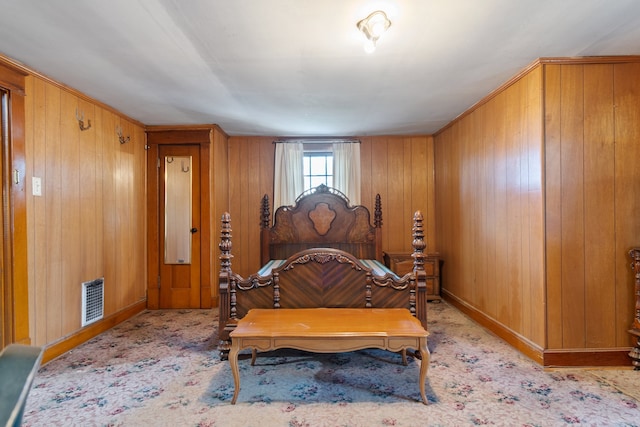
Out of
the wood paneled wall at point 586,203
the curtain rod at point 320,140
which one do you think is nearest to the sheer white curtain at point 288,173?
the curtain rod at point 320,140

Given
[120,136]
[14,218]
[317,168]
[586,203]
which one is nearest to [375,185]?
[317,168]

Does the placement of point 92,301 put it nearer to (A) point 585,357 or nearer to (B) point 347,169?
(B) point 347,169

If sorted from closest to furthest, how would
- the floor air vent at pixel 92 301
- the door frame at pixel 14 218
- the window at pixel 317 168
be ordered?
1. the door frame at pixel 14 218
2. the floor air vent at pixel 92 301
3. the window at pixel 317 168

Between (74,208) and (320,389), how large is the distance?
2.61 meters

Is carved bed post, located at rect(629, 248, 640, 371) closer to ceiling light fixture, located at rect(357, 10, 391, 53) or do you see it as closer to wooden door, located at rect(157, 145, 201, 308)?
ceiling light fixture, located at rect(357, 10, 391, 53)

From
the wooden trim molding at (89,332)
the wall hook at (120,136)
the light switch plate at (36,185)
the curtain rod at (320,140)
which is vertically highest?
the curtain rod at (320,140)

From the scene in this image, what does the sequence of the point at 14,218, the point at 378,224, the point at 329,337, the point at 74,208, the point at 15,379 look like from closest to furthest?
the point at 15,379 → the point at 329,337 → the point at 14,218 → the point at 74,208 → the point at 378,224

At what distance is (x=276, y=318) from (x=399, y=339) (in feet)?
2.67

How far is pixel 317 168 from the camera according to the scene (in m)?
4.68

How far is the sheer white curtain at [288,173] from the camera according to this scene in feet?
14.8

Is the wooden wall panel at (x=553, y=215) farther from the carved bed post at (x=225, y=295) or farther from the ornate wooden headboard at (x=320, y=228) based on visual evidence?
the carved bed post at (x=225, y=295)

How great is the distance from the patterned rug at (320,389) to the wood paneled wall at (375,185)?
1.87 meters

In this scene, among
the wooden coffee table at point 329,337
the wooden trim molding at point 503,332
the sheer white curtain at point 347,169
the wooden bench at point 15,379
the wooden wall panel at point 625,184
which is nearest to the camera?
the wooden bench at point 15,379

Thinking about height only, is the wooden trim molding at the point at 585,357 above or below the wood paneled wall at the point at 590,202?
below
